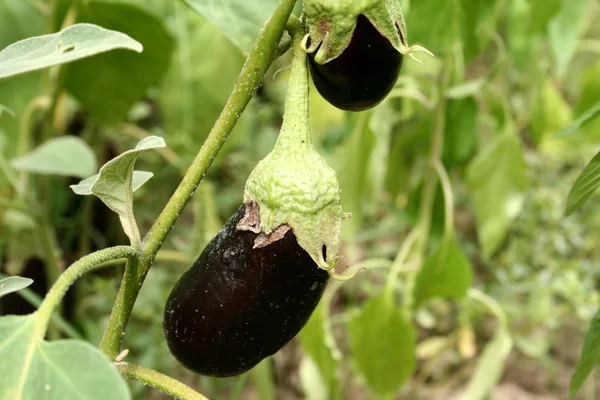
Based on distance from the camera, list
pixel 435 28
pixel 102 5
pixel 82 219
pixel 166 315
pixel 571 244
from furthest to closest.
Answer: pixel 571 244 < pixel 82 219 < pixel 102 5 < pixel 435 28 < pixel 166 315

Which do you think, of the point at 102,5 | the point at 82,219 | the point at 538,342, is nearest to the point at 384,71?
the point at 102,5

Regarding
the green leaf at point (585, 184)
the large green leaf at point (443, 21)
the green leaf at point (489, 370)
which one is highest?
the green leaf at point (585, 184)

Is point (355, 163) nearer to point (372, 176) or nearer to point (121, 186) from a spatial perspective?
point (372, 176)

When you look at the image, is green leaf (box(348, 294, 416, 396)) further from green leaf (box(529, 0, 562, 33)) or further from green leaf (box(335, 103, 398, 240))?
green leaf (box(529, 0, 562, 33))

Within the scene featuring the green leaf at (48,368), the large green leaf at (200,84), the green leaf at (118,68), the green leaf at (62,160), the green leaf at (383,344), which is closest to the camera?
the green leaf at (48,368)

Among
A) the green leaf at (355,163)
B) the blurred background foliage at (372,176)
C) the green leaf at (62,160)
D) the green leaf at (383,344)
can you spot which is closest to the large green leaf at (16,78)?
the blurred background foliage at (372,176)

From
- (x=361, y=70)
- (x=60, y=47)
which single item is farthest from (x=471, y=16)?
(x=60, y=47)

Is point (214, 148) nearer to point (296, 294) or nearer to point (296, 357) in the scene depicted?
point (296, 294)

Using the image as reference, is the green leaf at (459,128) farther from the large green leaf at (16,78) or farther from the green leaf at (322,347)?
the large green leaf at (16,78)

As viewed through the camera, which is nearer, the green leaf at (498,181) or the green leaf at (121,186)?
the green leaf at (121,186)
